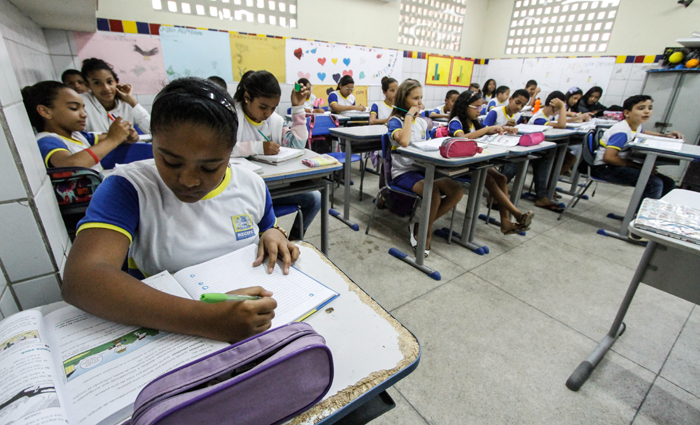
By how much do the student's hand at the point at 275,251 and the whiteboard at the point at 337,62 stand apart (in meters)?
4.23

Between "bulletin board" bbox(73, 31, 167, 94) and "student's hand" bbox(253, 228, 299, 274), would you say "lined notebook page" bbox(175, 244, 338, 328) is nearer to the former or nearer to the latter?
"student's hand" bbox(253, 228, 299, 274)

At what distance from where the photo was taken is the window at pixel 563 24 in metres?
5.04

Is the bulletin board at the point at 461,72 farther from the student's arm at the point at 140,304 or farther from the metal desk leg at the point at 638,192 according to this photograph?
the student's arm at the point at 140,304

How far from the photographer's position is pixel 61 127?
1.40 meters

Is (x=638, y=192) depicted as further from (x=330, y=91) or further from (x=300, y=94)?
(x=330, y=91)

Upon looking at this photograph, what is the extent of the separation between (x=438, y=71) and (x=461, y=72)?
71cm

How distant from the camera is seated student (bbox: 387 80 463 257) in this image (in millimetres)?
2270

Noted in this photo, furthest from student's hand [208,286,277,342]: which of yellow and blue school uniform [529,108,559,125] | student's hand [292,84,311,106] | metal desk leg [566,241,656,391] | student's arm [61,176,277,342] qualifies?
yellow and blue school uniform [529,108,559,125]

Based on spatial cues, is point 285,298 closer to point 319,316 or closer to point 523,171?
point 319,316

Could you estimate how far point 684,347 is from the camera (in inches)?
62.4

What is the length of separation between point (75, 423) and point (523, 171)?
9.94 feet

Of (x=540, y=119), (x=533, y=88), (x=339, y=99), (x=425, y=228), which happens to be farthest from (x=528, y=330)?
(x=533, y=88)

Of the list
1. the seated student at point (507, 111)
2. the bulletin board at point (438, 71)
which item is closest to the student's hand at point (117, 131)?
the seated student at point (507, 111)

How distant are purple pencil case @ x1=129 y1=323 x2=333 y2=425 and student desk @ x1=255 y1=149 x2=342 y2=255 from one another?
4.02 feet
